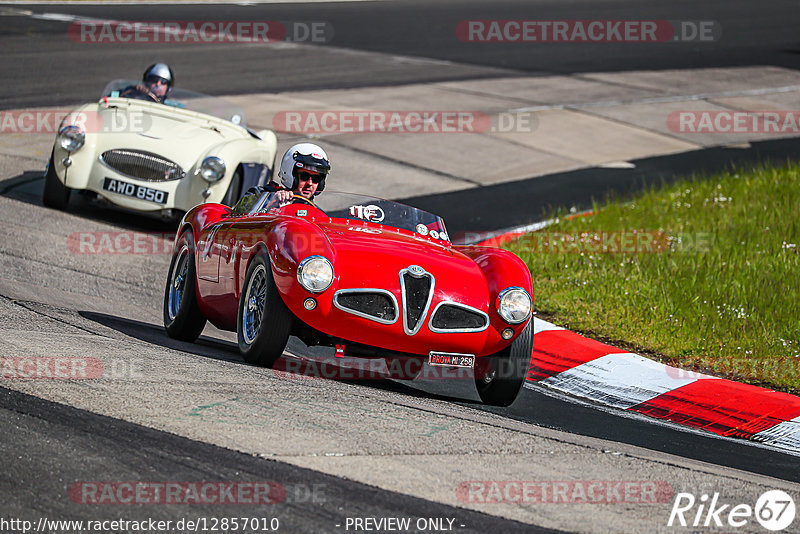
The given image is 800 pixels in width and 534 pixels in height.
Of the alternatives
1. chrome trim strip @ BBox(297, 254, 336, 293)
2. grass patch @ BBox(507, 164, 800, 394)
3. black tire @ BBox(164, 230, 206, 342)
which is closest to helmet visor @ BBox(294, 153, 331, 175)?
black tire @ BBox(164, 230, 206, 342)

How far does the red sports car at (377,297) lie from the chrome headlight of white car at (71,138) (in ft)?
15.3

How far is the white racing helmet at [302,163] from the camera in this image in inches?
299

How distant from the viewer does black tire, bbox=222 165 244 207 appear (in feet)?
37.5

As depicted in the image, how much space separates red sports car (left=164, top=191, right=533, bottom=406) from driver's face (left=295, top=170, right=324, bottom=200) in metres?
0.51

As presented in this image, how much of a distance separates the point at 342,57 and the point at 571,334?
15492mm

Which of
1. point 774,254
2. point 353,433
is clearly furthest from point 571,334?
point 353,433

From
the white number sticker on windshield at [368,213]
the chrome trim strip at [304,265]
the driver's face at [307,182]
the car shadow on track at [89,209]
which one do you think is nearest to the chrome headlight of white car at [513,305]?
the chrome trim strip at [304,265]

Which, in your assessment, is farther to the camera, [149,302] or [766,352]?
[149,302]

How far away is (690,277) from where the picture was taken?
31.2 feet

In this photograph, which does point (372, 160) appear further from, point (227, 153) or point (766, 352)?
point (766, 352)

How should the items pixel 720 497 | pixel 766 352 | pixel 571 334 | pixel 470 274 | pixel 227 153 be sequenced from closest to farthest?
pixel 720 497 < pixel 470 274 < pixel 766 352 < pixel 571 334 < pixel 227 153

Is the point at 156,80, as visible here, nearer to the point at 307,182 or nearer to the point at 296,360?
the point at 307,182

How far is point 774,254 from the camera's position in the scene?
10.2 meters

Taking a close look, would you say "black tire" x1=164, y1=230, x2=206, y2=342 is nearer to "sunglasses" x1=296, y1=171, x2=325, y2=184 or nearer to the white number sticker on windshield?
"sunglasses" x1=296, y1=171, x2=325, y2=184
